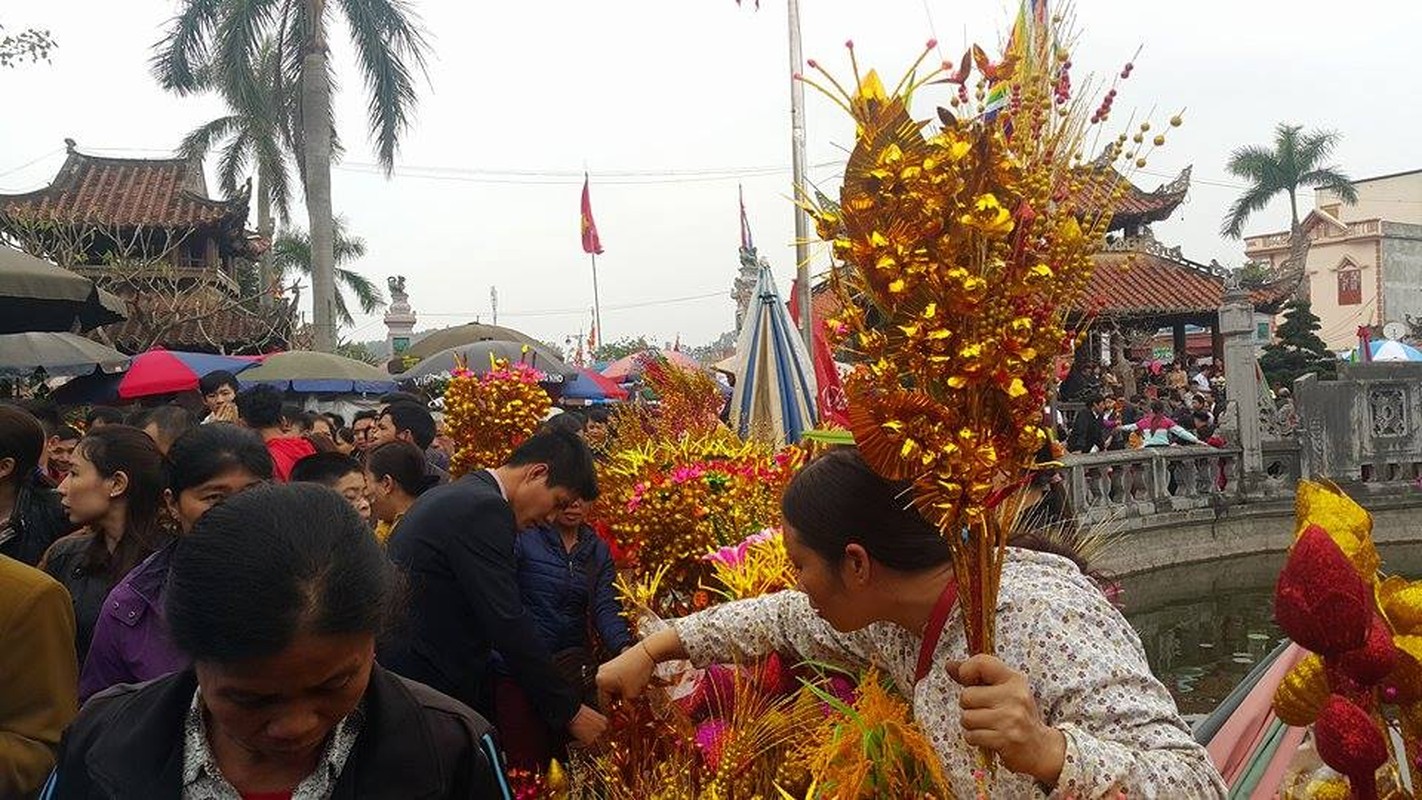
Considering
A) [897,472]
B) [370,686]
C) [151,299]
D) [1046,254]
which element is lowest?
[370,686]

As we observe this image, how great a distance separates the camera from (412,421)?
498 centimetres

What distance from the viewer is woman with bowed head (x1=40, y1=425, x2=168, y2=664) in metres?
2.60

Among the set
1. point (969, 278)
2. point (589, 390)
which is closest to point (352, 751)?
point (969, 278)

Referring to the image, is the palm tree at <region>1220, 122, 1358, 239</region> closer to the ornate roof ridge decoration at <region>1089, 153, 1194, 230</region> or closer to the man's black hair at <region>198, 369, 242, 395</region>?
the ornate roof ridge decoration at <region>1089, 153, 1194, 230</region>

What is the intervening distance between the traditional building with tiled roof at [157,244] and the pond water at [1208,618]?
34.7 feet

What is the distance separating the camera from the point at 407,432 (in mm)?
4945

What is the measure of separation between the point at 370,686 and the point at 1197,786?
1.01 meters

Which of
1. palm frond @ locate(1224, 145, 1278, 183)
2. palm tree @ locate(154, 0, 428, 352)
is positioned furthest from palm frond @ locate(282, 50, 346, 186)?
palm frond @ locate(1224, 145, 1278, 183)

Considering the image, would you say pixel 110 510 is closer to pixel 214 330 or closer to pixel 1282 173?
pixel 214 330

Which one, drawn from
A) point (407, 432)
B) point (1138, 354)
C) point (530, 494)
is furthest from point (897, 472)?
point (1138, 354)

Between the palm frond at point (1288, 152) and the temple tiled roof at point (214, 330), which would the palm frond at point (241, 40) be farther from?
the palm frond at point (1288, 152)

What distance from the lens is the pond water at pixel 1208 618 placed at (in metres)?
8.05

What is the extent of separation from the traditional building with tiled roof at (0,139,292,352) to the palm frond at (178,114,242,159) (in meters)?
0.47

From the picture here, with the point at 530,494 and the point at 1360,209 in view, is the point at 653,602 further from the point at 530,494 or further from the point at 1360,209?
the point at 1360,209
